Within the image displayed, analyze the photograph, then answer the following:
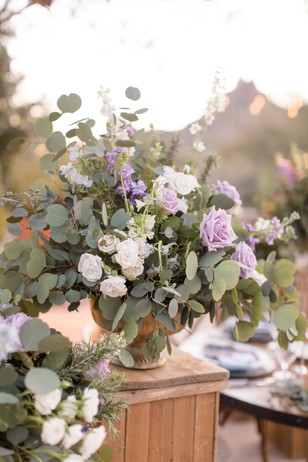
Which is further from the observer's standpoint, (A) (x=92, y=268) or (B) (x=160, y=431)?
(B) (x=160, y=431)

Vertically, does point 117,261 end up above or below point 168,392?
above

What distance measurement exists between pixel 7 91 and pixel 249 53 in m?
3.10

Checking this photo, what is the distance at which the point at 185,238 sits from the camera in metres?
1.04

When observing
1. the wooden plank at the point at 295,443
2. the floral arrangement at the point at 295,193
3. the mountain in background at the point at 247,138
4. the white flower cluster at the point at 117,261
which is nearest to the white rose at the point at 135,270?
the white flower cluster at the point at 117,261

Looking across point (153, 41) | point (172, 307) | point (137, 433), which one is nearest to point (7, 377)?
point (172, 307)

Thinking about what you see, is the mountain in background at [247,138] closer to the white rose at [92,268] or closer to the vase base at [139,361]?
the vase base at [139,361]

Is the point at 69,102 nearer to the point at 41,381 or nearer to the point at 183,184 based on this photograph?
the point at 183,184

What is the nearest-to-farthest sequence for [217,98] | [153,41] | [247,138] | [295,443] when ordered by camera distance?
[217,98]
[295,443]
[153,41]
[247,138]

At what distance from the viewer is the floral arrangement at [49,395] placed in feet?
2.21

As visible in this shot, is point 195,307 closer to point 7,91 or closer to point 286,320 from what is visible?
point 286,320

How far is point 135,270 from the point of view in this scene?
0.94m

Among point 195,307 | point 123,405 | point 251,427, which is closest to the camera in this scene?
point 123,405

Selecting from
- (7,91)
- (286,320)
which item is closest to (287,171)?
(286,320)

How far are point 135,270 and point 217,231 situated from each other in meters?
0.17
